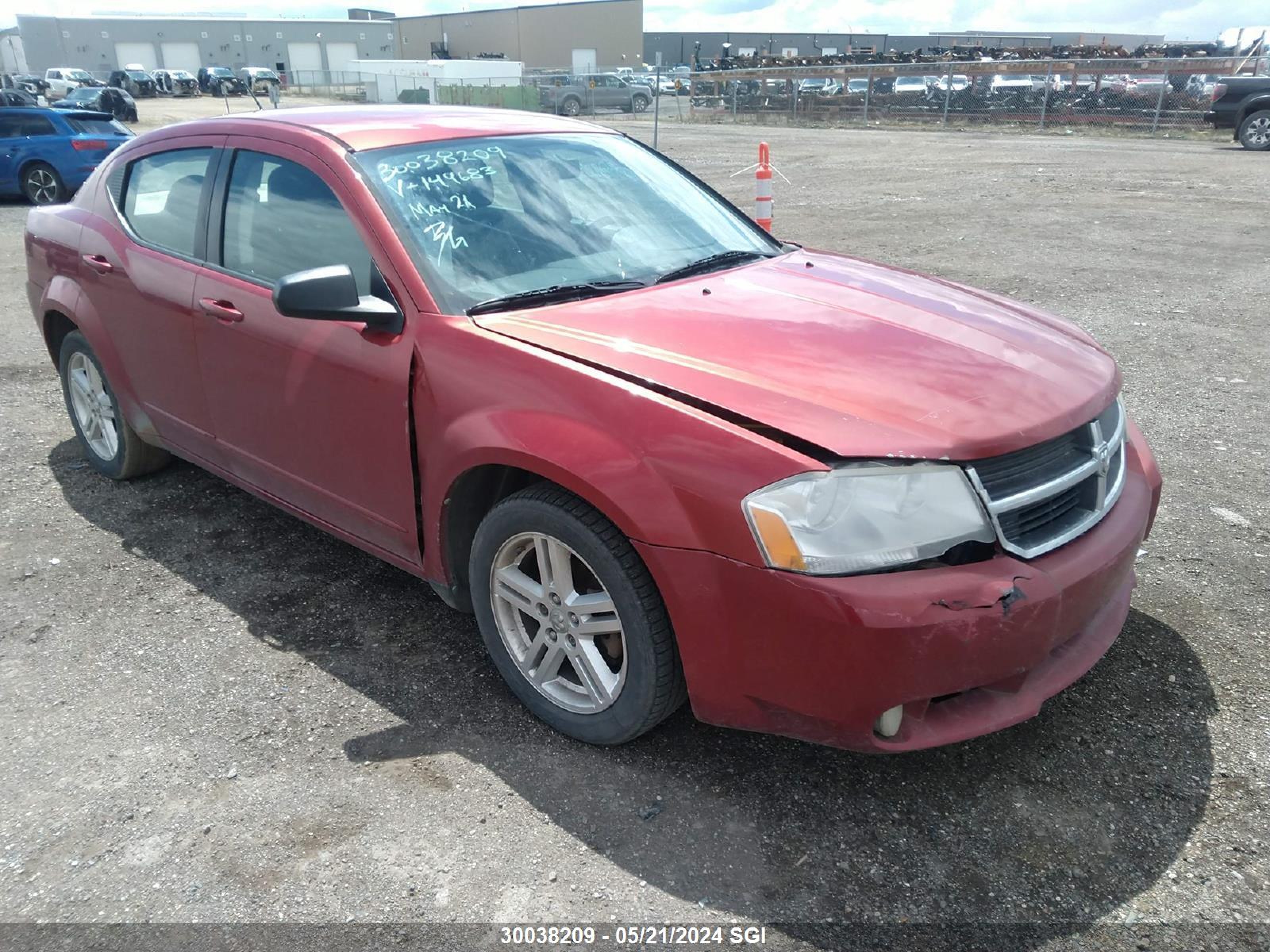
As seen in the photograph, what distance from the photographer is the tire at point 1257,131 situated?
19.5 m

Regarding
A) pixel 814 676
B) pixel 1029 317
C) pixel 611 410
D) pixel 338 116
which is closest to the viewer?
pixel 814 676

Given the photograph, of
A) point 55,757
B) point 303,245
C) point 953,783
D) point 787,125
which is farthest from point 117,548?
point 787,125

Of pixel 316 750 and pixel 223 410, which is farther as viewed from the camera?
pixel 223 410

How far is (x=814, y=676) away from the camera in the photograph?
2.29 m

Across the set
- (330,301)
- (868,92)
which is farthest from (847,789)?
(868,92)

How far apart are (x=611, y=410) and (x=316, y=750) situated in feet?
4.51

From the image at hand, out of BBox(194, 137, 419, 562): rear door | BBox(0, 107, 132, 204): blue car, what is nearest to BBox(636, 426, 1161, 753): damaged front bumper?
BBox(194, 137, 419, 562): rear door

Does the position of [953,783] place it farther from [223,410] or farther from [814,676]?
[223,410]

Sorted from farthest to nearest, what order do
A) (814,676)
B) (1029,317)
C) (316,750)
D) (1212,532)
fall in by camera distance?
(1212,532)
(1029,317)
(316,750)
(814,676)

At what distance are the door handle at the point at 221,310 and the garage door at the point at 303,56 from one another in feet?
293

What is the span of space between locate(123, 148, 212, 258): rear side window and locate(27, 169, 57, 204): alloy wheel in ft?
43.4

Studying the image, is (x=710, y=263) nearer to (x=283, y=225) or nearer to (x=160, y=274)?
(x=283, y=225)

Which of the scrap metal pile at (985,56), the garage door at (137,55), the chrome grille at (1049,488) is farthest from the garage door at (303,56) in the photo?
the chrome grille at (1049,488)

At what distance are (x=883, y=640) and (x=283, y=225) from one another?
8.17ft
